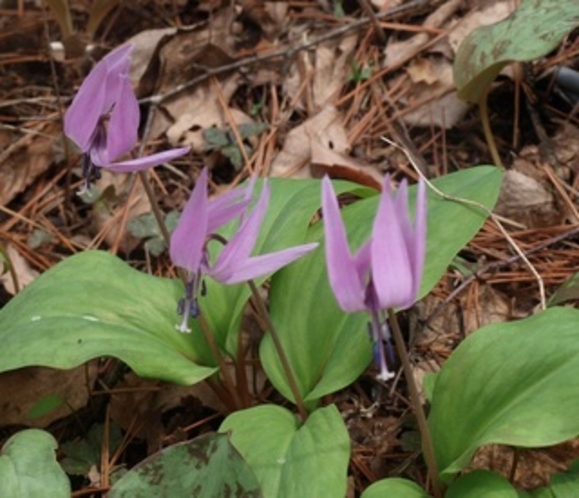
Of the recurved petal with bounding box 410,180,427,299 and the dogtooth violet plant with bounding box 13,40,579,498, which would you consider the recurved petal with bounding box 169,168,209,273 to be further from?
the recurved petal with bounding box 410,180,427,299

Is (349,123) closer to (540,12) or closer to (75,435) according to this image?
(540,12)

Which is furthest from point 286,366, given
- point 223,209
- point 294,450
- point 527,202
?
point 527,202

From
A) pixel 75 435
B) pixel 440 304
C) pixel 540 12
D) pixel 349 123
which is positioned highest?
pixel 540 12

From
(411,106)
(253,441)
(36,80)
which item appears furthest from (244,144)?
(253,441)

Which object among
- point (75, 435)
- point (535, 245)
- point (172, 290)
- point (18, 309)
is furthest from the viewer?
point (535, 245)

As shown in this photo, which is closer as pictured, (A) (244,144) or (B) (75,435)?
(B) (75,435)

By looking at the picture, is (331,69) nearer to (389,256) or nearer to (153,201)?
(153,201)

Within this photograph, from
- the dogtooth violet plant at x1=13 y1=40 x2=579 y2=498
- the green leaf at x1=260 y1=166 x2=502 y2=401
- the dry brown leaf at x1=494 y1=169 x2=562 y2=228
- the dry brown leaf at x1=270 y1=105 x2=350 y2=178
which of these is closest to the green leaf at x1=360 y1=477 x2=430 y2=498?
the dogtooth violet plant at x1=13 y1=40 x2=579 y2=498

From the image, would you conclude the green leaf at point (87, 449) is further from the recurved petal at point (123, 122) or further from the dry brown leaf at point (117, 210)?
the recurved petal at point (123, 122)
